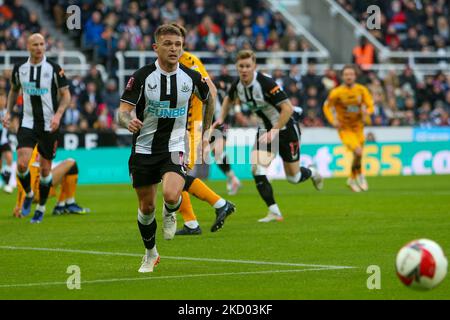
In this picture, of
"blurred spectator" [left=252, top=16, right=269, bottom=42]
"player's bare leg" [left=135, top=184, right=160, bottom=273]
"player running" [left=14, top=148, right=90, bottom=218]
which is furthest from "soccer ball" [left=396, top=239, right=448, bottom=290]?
"blurred spectator" [left=252, top=16, right=269, bottom=42]

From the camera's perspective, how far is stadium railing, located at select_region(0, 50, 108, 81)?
26359 millimetres

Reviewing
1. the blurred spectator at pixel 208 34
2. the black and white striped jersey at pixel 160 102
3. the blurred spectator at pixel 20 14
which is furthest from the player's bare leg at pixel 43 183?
the blurred spectator at pixel 208 34

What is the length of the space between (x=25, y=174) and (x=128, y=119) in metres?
5.98

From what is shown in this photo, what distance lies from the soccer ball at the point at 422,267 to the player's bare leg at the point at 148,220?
288cm

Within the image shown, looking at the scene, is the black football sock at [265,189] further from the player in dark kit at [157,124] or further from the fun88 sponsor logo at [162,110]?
the fun88 sponsor logo at [162,110]

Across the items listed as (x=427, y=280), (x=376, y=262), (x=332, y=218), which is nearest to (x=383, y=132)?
(x=332, y=218)

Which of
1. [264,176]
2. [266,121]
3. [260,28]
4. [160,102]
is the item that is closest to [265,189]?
[264,176]

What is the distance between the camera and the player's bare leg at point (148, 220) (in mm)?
10016

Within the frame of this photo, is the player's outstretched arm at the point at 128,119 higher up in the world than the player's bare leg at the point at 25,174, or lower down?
lower down

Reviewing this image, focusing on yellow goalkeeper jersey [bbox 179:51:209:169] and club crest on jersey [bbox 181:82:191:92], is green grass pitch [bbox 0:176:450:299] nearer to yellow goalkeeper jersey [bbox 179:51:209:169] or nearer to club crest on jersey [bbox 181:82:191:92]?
yellow goalkeeper jersey [bbox 179:51:209:169]

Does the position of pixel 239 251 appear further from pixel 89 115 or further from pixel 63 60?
pixel 63 60

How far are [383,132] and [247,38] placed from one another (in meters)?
5.00

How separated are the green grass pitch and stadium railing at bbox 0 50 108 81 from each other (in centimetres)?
801
